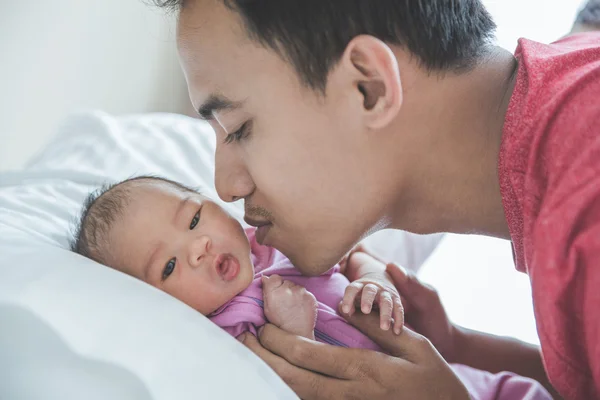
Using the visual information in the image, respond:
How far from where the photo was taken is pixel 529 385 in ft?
3.76

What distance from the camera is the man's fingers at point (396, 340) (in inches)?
41.2

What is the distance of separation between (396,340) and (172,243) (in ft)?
1.32

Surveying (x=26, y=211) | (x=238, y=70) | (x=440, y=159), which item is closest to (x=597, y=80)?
(x=440, y=159)

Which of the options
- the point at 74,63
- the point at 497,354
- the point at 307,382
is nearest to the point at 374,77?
the point at 307,382

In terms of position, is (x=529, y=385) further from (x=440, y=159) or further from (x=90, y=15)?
(x=90, y=15)

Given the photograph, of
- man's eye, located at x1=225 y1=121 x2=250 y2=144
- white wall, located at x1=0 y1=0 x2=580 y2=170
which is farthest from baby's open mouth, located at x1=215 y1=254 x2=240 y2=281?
white wall, located at x1=0 y1=0 x2=580 y2=170

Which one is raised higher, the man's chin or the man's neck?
the man's neck

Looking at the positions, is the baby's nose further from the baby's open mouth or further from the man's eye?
the man's eye

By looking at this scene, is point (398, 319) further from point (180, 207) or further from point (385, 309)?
point (180, 207)

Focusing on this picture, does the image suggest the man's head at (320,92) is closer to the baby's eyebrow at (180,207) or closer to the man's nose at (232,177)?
the man's nose at (232,177)

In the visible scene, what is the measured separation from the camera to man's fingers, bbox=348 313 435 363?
105 centimetres

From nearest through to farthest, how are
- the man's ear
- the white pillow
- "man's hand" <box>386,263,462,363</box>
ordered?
the white pillow → the man's ear → "man's hand" <box>386,263,462,363</box>

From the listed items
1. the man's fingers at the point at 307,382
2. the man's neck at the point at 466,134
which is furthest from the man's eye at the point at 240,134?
the man's fingers at the point at 307,382

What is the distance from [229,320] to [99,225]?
281mm
